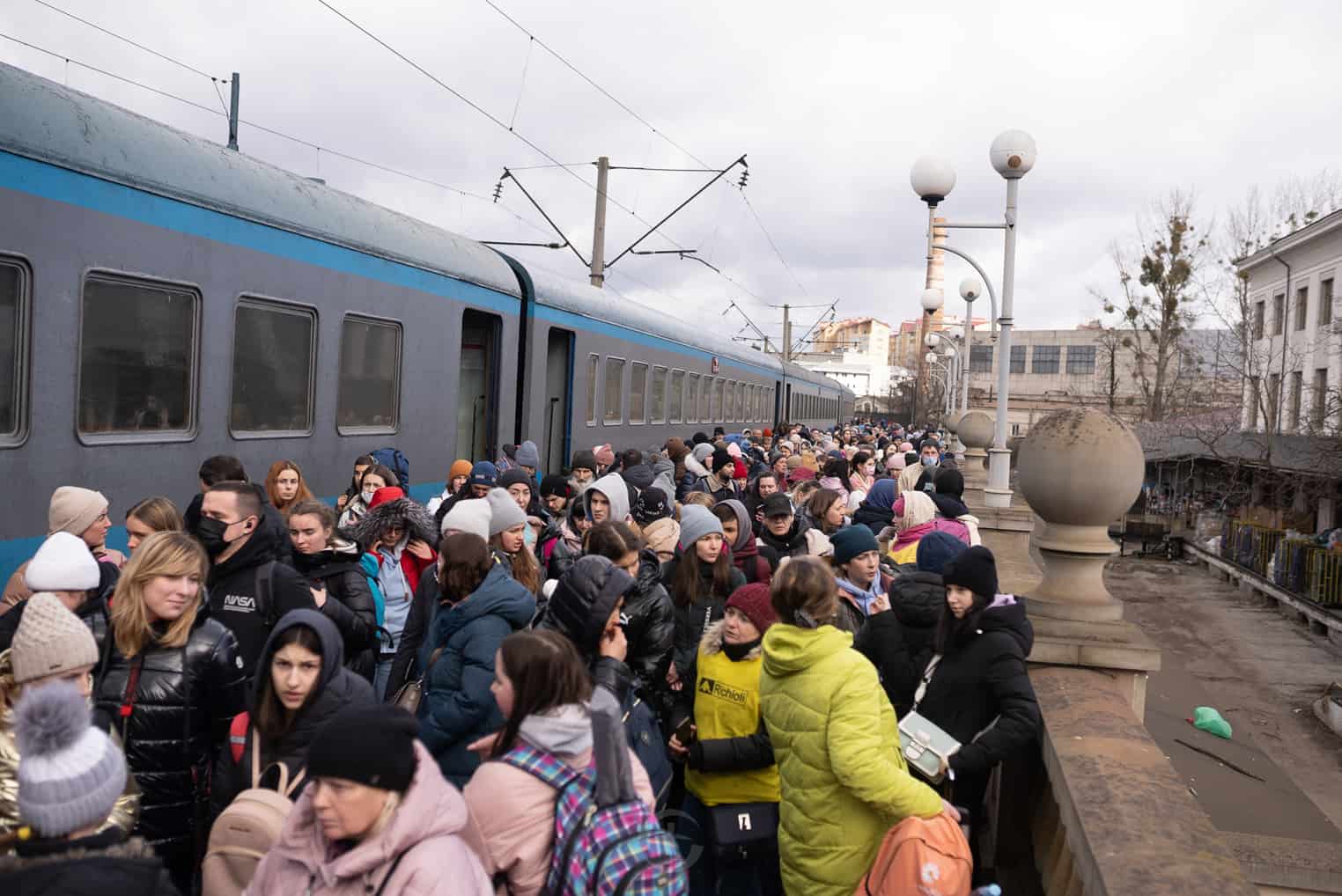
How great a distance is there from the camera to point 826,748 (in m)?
3.64

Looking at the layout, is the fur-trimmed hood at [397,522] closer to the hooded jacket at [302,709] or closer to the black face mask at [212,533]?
the black face mask at [212,533]

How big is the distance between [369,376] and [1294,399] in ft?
146

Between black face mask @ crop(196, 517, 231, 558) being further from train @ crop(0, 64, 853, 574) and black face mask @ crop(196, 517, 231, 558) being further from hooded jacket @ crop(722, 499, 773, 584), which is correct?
hooded jacket @ crop(722, 499, 773, 584)

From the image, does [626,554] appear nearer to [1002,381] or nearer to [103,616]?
[103,616]

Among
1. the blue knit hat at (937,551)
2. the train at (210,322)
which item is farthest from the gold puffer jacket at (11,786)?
the blue knit hat at (937,551)

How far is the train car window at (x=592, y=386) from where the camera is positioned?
51.0 ft

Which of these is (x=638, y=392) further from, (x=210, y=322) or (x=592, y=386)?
(x=210, y=322)

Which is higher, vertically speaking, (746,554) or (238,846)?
(746,554)

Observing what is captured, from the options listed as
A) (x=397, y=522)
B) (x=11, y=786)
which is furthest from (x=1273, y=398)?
(x=11, y=786)

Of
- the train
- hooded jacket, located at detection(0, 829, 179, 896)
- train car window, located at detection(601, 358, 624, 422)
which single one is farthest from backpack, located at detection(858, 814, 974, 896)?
train car window, located at detection(601, 358, 624, 422)

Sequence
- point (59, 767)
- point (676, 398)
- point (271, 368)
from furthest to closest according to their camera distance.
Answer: point (676, 398), point (271, 368), point (59, 767)

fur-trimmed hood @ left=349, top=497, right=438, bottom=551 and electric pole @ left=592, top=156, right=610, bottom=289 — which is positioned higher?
electric pole @ left=592, top=156, right=610, bottom=289

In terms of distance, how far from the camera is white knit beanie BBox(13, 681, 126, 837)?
230cm

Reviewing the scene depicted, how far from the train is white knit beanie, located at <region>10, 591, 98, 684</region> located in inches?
122
